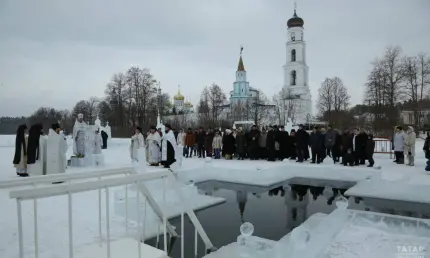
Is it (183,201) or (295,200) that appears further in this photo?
(295,200)

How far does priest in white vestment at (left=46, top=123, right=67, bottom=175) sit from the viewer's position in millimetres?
9516

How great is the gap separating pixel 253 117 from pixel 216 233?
5351 centimetres

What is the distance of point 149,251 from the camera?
3789 mm

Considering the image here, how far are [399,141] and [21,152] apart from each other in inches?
544

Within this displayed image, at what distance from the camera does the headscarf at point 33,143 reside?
30.1 feet

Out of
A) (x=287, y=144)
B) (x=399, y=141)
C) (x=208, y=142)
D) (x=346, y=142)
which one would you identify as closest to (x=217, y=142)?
(x=208, y=142)

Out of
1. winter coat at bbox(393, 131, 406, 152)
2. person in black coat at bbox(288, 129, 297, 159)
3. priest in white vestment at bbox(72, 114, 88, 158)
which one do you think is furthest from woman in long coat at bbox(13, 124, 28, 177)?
winter coat at bbox(393, 131, 406, 152)

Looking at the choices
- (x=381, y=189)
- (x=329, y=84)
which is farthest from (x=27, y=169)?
(x=329, y=84)

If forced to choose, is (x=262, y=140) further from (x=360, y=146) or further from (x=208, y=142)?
(x=360, y=146)

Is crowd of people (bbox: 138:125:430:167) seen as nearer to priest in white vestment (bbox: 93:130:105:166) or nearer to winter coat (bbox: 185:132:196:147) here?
winter coat (bbox: 185:132:196:147)

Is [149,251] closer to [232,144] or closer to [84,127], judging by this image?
[84,127]

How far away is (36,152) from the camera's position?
9383 millimetres

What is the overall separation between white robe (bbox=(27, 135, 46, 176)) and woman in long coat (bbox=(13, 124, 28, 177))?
331 mm

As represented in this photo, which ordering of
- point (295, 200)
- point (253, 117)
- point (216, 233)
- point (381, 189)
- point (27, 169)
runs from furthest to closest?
1. point (253, 117)
2. point (27, 169)
3. point (381, 189)
4. point (295, 200)
5. point (216, 233)
